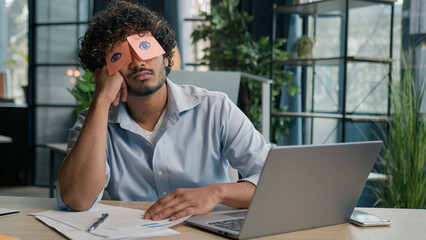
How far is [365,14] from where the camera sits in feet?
12.9

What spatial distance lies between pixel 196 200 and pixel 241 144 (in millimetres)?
392

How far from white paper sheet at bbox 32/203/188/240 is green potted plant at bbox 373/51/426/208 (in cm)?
201

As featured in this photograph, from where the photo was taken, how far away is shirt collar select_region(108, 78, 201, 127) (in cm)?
156

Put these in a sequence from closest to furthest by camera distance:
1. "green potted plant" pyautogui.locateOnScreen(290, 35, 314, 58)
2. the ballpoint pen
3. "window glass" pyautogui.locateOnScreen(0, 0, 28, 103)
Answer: the ballpoint pen < "green potted plant" pyautogui.locateOnScreen(290, 35, 314, 58) < "window glass" pyautogui.locateOnScreen(0, 0, 28, 103)

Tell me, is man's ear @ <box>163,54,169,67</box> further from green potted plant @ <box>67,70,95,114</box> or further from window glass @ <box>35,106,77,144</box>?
window glass @ <box>35,106,77,144</box>

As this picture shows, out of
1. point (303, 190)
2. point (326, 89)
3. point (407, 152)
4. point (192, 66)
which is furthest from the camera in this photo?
point (192, 66)

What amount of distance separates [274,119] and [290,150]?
3472 millimetres

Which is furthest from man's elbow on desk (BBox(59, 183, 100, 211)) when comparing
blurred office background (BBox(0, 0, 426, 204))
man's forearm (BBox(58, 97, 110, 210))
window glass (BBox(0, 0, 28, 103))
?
window glass (BBox(0, 0, 28, 103))

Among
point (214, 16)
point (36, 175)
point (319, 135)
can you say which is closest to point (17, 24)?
point (36, 175)

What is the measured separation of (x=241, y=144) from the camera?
154 cm

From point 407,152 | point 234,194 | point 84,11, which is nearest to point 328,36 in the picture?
point 407,152

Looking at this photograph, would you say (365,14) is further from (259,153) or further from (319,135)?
(259,153)

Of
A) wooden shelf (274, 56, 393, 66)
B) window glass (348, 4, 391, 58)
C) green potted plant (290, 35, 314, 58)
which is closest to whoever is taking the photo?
wooden shelf (274, 56, 393, 66)

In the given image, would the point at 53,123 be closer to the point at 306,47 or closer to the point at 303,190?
the point at 306,47
